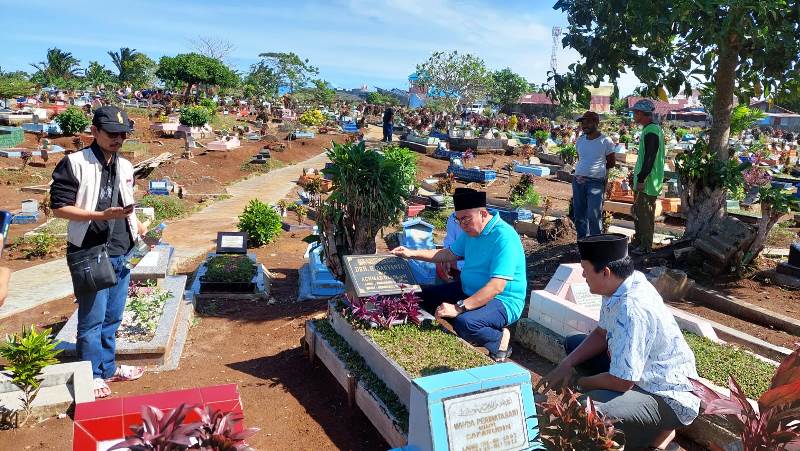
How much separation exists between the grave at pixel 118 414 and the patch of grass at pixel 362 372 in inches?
45.2

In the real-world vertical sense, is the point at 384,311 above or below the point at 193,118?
below

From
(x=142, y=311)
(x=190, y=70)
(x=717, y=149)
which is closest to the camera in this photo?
(x=142, y=311)

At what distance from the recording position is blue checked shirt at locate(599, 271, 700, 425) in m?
3.15

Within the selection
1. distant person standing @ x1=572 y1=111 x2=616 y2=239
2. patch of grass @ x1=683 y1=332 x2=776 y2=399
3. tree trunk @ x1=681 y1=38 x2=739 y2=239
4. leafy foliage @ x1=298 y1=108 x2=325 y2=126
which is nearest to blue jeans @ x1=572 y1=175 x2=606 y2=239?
distant person standing @ x1=572 y1=111 x2=616 y2=239

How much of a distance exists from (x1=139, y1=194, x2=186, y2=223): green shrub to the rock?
30.9 ft

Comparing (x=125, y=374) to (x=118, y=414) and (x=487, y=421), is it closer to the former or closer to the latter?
(x=118, y=414)

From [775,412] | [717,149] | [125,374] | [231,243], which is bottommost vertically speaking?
[125,374]

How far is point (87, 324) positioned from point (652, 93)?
8146 mm

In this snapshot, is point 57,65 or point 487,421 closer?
point 487,421

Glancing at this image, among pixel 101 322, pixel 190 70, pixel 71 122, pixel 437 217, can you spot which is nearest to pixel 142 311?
pixel 101 322

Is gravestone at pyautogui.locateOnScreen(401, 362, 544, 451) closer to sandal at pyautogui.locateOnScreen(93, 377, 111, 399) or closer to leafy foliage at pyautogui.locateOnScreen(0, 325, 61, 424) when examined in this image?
sandal at pyautogui.locateOnScreen(93, 377, 111, 399)

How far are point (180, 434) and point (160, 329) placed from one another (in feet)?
11.3

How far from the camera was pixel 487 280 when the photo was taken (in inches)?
185

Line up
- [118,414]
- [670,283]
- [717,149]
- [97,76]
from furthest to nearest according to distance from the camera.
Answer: [97,76]
[717,149]
[670,283]
[118,414]
